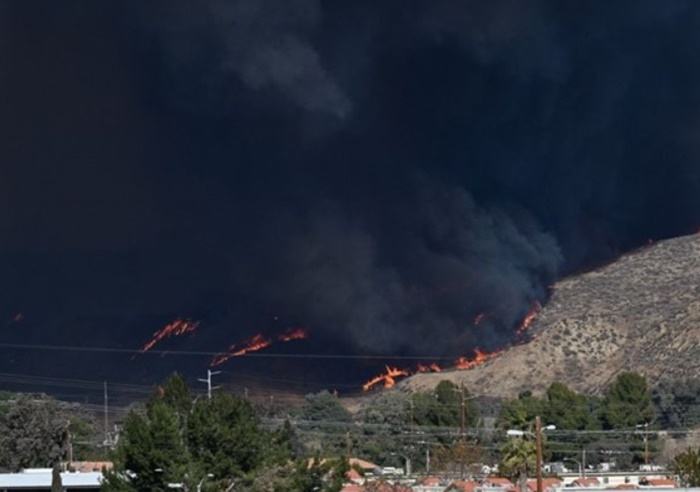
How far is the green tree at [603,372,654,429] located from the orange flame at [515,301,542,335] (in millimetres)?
25129

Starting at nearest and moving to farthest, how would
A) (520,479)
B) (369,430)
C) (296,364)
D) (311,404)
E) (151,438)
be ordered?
(151,438) → (520,479) → (369,430) → (311,404) → (296,364)

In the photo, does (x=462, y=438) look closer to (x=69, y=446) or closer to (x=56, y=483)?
(x=69, y=446)

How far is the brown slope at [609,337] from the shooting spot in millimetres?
154875

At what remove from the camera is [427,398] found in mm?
148000

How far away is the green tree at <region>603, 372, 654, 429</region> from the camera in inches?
5438

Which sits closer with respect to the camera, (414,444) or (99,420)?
(414,444)

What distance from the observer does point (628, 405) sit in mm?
138625

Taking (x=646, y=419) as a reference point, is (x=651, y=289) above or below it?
above

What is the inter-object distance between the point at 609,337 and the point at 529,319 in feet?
28.1

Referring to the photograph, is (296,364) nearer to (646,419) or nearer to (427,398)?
(427,398)

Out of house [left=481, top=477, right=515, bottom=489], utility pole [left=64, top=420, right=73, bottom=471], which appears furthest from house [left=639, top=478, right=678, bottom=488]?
utility pole [left=64, top=420, right=73, bottom=471]

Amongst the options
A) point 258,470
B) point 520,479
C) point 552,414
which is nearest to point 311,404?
point 552,414

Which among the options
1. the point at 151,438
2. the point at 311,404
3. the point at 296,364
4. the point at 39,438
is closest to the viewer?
the point at 151,438

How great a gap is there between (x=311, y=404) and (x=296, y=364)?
13.3 meters
